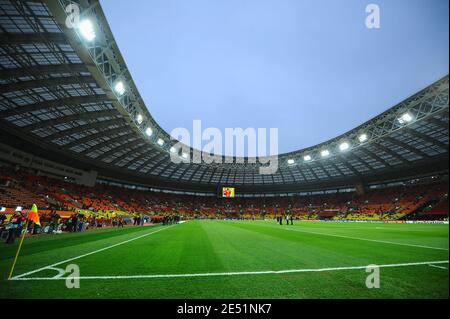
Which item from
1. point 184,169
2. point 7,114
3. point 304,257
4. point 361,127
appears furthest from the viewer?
point 184,169

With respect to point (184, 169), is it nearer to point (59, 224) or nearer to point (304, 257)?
point (59, 224)

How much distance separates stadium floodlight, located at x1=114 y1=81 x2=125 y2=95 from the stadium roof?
0.21 metres

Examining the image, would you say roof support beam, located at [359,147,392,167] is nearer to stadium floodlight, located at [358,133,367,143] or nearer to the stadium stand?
the stadium stand

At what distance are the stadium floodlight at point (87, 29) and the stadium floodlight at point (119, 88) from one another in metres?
5.41

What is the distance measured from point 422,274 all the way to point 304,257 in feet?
9.93

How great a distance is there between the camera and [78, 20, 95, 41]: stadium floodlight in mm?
14195

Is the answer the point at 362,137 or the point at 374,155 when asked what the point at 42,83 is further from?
the point at 374,155

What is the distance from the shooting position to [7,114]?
25000 mm

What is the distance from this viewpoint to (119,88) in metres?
21.2

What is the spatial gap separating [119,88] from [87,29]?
682 cm

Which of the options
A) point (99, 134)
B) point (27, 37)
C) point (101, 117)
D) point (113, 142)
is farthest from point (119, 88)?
point (113, 142)

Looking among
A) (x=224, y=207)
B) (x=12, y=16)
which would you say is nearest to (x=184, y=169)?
(x=224, y=207)

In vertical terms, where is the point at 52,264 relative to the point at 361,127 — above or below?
below

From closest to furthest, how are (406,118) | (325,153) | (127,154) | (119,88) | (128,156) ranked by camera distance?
(119,88), (406,118), (325,153), (127,154), (128,156)
